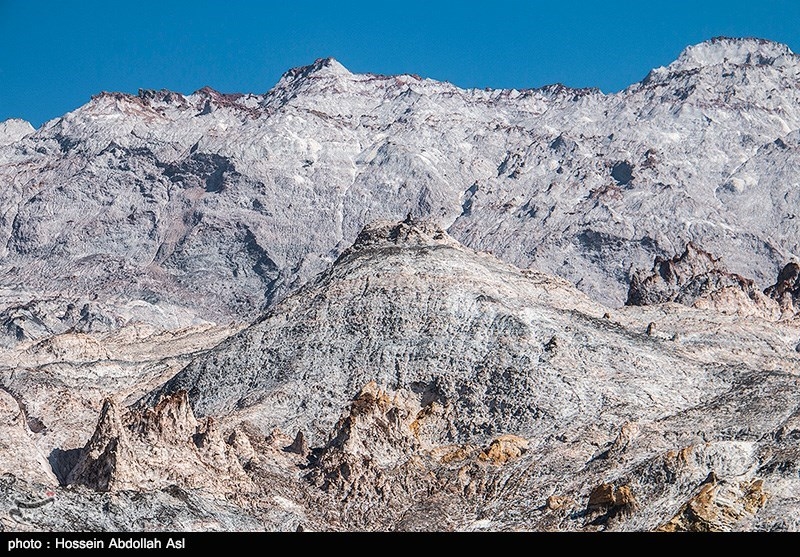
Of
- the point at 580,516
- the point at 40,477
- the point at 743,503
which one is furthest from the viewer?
the point at 40,477

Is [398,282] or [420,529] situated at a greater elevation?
[398,282]

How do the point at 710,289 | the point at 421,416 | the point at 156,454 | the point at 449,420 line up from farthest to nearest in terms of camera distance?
the point at 710,289
the point at 449,420
the point at 421,416
the point at 156,454

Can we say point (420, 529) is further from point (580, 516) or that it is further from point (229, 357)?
point (229, 357)

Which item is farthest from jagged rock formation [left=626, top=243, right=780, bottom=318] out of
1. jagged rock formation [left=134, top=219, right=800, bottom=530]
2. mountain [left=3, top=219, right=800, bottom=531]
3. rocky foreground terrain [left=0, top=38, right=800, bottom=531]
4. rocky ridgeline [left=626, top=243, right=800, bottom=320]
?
jagged rock formation [left=134, top=219, right=800, bottom=530]

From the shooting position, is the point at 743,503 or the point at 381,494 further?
the point at 381,494
